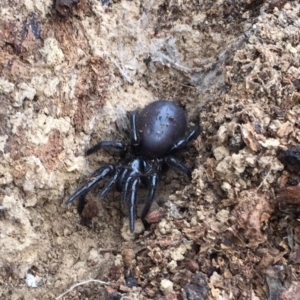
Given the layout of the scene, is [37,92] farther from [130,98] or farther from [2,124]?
[130,98]

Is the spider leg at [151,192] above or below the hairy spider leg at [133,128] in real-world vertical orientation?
below

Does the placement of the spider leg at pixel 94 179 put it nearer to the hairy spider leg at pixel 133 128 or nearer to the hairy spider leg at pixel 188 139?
the hairy spider leg at pixel 133 128

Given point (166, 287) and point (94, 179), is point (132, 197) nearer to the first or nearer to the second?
point (94, 179)

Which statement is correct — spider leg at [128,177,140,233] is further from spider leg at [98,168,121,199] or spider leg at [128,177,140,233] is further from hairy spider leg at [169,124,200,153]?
hairy spider leg at [169,124,200,153]

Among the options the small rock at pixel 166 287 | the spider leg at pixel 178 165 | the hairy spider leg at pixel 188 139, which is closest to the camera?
the small rock at pixel 166 287

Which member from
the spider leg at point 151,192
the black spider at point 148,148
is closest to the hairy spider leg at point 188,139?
the black spider at point 148,148

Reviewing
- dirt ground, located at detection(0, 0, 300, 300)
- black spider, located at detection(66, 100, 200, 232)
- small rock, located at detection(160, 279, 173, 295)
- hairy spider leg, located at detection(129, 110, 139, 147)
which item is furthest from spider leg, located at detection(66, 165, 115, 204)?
small rock, located at detection(160, 279, 173, 295)
